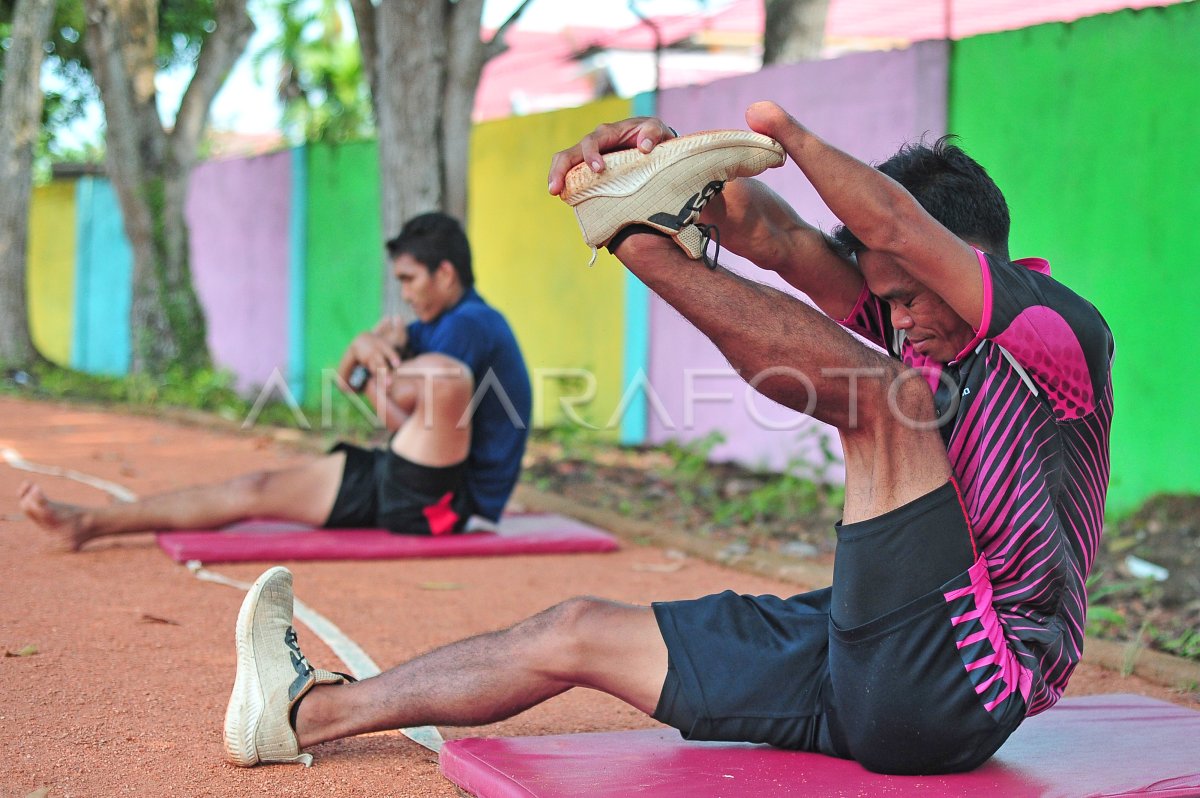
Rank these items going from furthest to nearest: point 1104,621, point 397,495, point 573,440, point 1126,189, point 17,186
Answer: point 17,186
point 573,440
point 1126,189
point 397,495
point 1104,621

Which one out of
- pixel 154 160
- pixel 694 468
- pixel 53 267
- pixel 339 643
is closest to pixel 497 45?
pixel 694 468

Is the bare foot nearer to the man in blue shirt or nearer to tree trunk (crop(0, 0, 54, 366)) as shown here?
the man in blue shirt

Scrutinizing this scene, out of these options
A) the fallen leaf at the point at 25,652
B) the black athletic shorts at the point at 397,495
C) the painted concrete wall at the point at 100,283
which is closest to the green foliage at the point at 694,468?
the black athletic shorts at the point at 397,495

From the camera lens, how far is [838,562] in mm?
2404

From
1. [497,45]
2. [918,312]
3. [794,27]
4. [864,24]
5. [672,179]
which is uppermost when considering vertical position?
[864,24]

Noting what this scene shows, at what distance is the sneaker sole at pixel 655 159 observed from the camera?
7.76 feet

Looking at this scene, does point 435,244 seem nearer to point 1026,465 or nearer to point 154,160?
point 1026,465

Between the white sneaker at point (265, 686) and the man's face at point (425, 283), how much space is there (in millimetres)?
2738

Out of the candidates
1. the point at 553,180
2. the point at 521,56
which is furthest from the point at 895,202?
the point at 521,56

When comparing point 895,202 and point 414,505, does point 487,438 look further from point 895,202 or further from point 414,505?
point 895,202

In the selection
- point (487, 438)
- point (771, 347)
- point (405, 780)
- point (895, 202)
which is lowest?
point (405, 780)

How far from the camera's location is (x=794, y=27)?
31.2ft

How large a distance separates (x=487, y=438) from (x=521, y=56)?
2313 centimetres

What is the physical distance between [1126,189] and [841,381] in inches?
157
